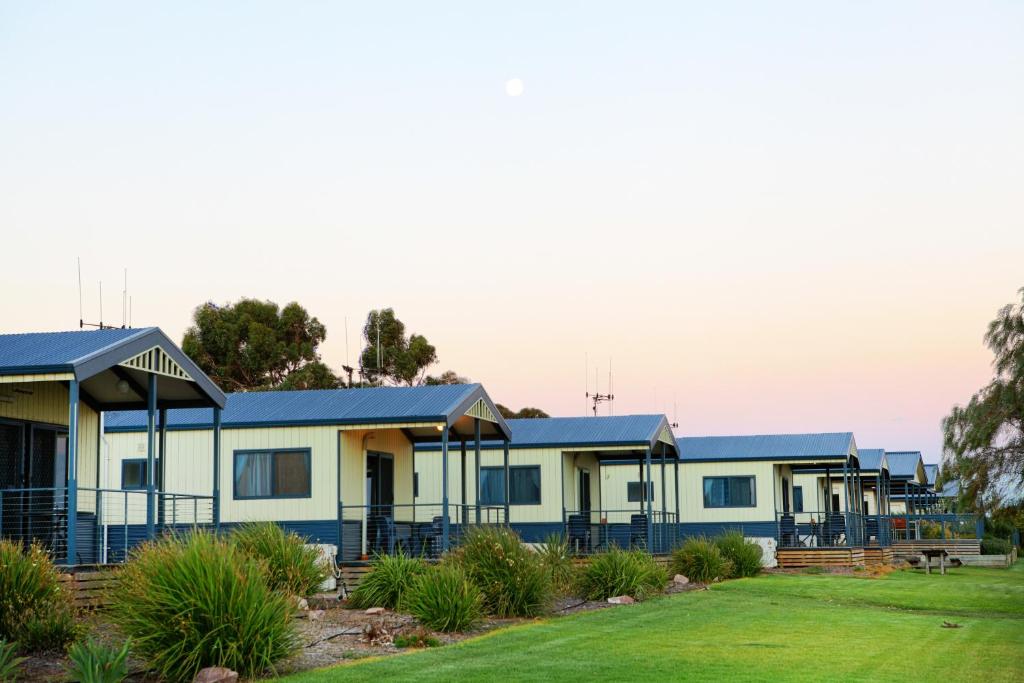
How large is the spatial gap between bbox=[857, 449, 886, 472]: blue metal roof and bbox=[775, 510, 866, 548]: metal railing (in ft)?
8.45

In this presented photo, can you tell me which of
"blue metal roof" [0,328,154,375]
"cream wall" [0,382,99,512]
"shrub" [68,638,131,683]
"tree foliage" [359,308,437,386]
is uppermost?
"tree foliage" [359,308,437,386]

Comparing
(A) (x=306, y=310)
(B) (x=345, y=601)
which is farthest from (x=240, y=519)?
(A) (x=306, y=310)

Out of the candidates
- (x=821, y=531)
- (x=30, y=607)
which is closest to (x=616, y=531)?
(x=821, y=531)

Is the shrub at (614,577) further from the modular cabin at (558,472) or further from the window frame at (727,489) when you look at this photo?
the window frame at (727,489)

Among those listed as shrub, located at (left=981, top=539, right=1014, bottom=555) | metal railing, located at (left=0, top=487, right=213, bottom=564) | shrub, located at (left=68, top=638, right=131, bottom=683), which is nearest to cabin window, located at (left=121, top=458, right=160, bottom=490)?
metal railing, located at (left=0, top=487, right=213, bottom=564)

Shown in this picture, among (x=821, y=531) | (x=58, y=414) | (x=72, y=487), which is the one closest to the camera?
(x=72, y=487)

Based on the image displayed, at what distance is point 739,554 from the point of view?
1144 inches

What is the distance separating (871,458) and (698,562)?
2015 centimetres

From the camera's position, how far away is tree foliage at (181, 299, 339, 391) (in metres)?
57.4

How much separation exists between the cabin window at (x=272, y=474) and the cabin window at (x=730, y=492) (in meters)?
17.6

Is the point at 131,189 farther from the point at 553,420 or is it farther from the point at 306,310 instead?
the point at 306,310

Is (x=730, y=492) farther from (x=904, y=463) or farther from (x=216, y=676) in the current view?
(x=216, y=676)

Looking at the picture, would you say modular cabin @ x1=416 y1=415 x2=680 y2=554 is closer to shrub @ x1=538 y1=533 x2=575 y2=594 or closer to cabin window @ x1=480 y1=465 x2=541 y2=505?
cabin window @ x1=480 y1=465 x2=541 y2=505

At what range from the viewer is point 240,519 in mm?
25453
